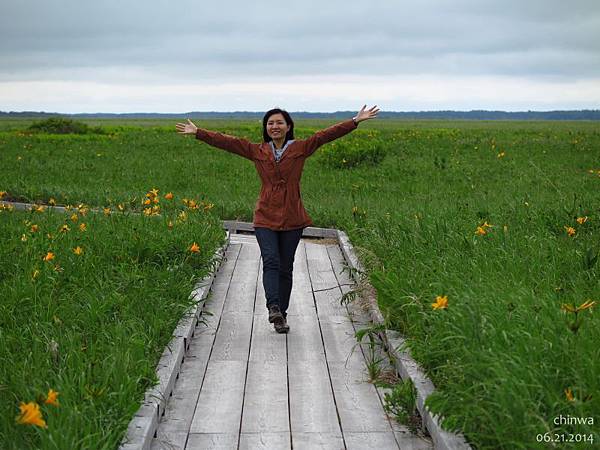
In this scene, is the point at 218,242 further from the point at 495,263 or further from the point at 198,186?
the point at 198,186

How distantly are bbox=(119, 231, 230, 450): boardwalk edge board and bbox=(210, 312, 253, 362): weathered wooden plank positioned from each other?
0.77ft

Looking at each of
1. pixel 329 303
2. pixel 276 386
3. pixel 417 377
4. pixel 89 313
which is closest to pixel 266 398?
pixel 276 386

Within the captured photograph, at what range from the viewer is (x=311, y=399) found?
504 centimetres

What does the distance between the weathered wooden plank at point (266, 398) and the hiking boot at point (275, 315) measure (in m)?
0.70

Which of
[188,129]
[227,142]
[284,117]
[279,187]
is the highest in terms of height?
[284,117]

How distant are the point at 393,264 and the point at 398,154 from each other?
55.2 ft

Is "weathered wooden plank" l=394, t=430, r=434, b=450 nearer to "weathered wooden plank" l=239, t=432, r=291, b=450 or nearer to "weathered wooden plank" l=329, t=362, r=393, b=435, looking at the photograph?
"weathered wooden plank" l=329, t=362, r=393, b=435

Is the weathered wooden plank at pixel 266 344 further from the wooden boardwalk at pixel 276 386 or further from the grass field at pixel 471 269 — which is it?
the grass field at pixel 471 269

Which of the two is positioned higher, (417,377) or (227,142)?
(227,142)

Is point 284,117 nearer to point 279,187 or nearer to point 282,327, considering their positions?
point 279,187

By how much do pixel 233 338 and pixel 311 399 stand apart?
159 cm

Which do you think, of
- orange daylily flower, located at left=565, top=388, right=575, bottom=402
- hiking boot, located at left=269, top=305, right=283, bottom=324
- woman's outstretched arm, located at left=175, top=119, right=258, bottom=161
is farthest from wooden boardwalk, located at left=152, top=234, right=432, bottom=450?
woman's outstretched arm, located at left=175, top=119, right=258, bottom=161

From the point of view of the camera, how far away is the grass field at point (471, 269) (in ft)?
12.3

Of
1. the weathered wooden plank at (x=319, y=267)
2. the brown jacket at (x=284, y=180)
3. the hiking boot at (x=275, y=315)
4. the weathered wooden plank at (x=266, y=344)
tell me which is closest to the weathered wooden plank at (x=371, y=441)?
the weathered wooden plank at (x=266, y=344)
